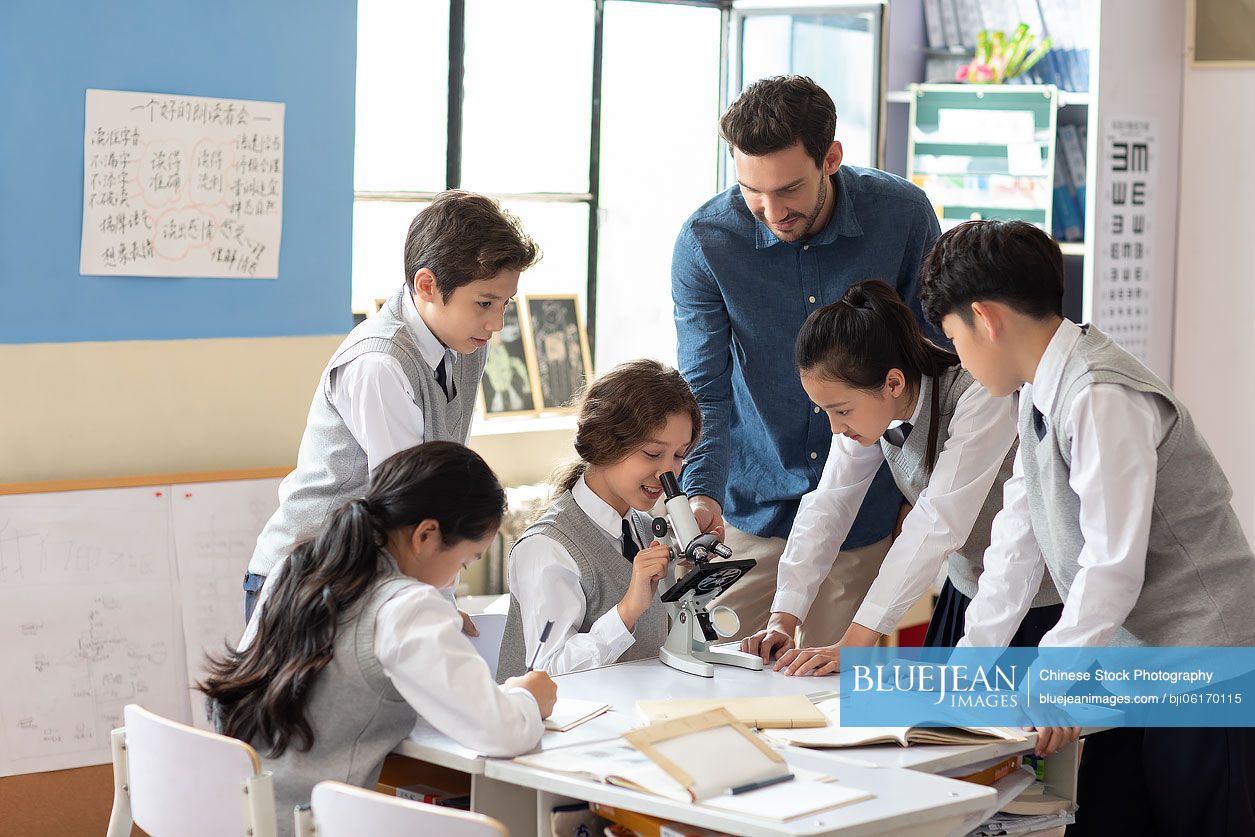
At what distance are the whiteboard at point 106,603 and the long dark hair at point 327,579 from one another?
1188 millimetres

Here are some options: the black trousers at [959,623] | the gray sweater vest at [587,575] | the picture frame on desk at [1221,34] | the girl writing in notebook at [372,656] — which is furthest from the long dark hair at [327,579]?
the picture frame on desk at [1221,34]

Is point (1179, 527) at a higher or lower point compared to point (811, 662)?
higher

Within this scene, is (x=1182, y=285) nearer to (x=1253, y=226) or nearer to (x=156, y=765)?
(x=1253, y=226)

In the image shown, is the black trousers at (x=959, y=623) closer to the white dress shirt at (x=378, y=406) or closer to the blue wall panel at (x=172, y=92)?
the white dress shirt at (x=378, y=406)

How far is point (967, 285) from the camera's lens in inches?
80.2

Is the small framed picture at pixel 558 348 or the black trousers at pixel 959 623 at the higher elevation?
the small framed picture at pixel 558 348

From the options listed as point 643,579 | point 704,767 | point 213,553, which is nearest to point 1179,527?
point 704,767

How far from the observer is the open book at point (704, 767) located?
5.56 feet

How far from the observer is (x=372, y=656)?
190 centimetres

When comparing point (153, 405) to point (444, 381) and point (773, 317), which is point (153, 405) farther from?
point (773, 317)

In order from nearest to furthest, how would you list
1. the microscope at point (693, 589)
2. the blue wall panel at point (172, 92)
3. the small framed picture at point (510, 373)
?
1. the microscope at point (693, 589)
2. the blue wall panel at point (172, 92)
3. the small framed picture at point (510, 373)

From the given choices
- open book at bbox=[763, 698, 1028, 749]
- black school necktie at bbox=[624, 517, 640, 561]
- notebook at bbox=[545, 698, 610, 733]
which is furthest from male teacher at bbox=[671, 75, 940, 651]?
open book at bbox=[763, 698, 1028, 749]

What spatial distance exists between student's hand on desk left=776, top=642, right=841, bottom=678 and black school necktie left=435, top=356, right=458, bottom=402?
783mm

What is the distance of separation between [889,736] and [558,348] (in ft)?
8.76
